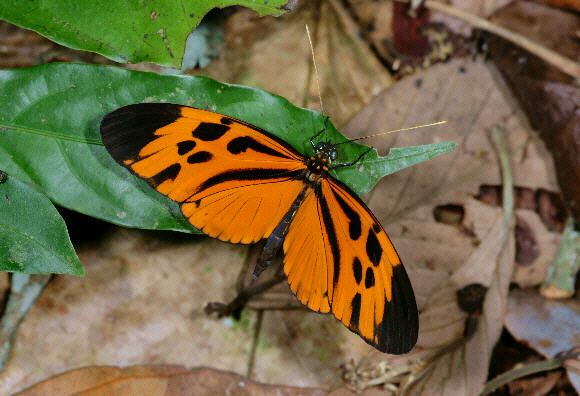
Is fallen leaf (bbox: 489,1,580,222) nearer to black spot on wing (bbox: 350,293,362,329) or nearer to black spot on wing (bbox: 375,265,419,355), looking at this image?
black spot on wing (bbox: 375,265,419,355)

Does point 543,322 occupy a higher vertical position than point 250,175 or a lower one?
lower

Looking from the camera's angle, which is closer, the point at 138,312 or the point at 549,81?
the point at 138,312

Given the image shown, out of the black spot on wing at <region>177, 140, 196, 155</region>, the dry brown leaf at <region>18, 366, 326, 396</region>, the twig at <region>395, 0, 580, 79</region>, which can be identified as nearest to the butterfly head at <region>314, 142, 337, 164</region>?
the black spot on wing at <region>177, 140, 196, 155</region>

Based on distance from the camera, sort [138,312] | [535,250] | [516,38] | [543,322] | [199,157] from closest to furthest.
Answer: [199,157], [138,312], [543,322], [535,250], [516,38]

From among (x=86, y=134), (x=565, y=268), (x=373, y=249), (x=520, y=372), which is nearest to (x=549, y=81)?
(x=565, y=268)

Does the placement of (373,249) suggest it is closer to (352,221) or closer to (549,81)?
(352,221)

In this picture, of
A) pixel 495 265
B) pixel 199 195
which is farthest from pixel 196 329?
pixel 495 265

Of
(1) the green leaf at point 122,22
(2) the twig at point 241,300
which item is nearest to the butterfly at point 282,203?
(1) the green leaf at point 122,22
